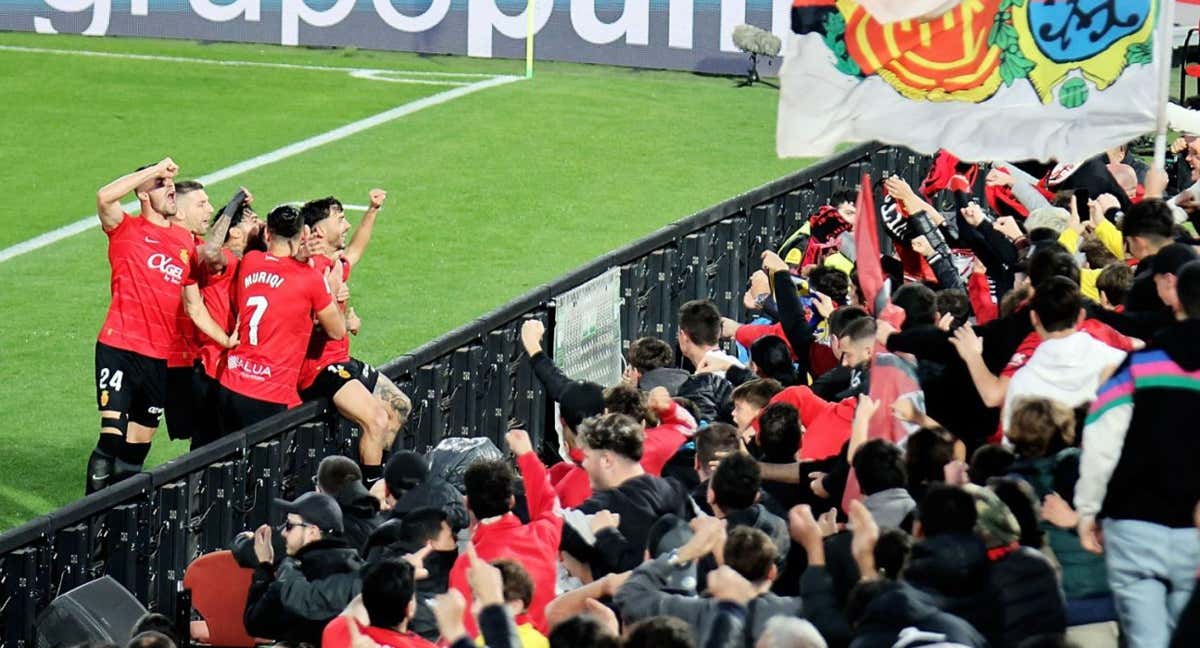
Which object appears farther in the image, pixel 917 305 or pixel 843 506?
pixel 917 305

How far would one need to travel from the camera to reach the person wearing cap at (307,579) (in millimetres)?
A: 7785

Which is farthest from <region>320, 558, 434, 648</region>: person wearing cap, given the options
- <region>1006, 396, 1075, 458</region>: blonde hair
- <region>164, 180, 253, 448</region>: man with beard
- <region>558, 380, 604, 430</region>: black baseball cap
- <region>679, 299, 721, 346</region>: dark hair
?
<region>164, 180, 253, 448</region>: man with beard

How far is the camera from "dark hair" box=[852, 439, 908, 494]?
7266mm

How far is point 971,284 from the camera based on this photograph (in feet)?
38.4

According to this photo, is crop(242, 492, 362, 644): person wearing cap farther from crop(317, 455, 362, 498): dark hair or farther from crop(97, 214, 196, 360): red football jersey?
crop(97, 214, 196, 360): red football jersey

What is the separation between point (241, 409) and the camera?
36.2 feet

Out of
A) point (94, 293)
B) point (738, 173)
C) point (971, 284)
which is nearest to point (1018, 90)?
point (971, 284)

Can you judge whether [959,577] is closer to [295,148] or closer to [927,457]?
[927,457]

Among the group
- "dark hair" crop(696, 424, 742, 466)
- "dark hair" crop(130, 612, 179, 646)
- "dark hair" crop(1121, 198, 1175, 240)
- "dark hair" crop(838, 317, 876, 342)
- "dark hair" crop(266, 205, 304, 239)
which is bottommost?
"dark hair" crop(130, 612, 179, 646)

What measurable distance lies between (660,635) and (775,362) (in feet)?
15.2

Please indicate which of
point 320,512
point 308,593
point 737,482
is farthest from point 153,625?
point 737,482

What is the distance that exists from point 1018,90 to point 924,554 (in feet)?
14.2

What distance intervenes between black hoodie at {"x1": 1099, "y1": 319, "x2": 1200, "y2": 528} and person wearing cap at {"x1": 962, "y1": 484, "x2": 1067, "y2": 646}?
59 cm

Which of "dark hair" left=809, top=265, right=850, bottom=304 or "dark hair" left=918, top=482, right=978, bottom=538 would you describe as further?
"dark hair" left=809, top=265, right=850, bottom=304
